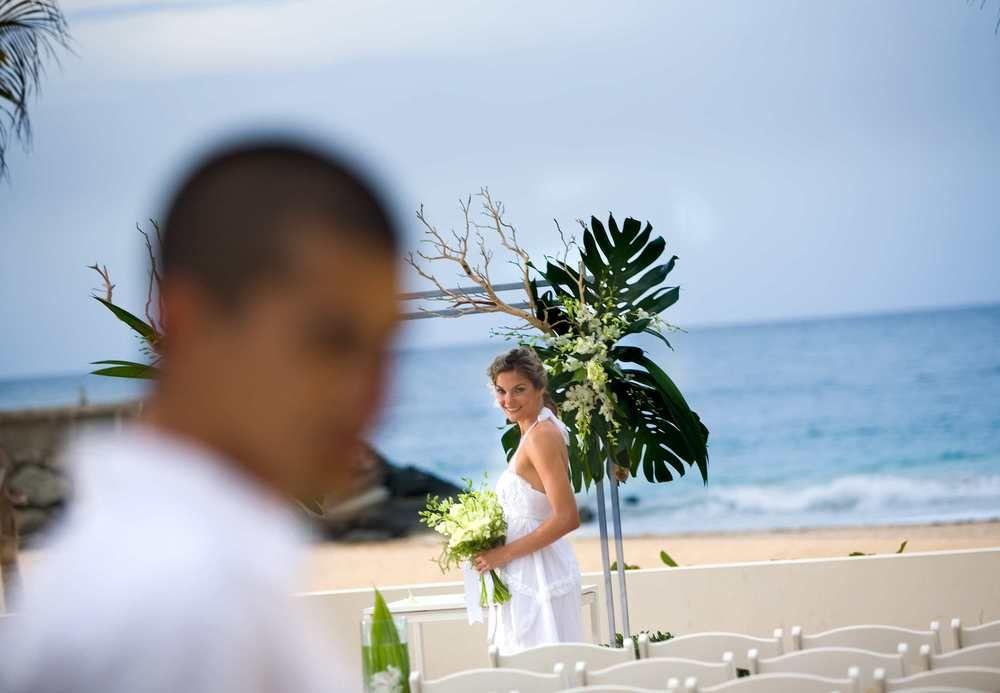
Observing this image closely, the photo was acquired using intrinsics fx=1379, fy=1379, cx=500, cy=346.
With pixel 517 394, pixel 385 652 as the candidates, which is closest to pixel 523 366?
pixel 517 394

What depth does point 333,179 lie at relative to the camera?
0.63 meters

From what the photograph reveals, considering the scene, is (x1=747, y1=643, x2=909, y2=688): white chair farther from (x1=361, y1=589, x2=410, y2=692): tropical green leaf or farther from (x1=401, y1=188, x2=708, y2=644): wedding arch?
(x1=401, y1=188, x2=708, y2=644): wedding arch

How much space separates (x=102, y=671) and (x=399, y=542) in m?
24.2

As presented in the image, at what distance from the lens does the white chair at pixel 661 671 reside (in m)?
2.97

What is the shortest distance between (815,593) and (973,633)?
280 centimetres

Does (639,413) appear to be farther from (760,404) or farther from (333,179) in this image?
(760,404)

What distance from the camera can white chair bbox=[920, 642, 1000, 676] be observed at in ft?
8.90

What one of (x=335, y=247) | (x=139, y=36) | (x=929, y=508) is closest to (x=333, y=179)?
(x=335, y=247)

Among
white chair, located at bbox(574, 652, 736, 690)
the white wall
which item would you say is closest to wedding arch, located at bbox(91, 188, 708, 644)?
the white wall

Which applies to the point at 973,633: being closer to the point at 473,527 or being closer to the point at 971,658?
the point at 971,658

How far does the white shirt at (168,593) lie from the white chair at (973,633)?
9.75 feet

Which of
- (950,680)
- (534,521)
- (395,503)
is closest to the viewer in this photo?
(950,680)

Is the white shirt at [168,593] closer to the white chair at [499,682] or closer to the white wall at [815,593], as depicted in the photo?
the white chair at [499,682]

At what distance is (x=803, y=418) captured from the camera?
2759 centimetres
